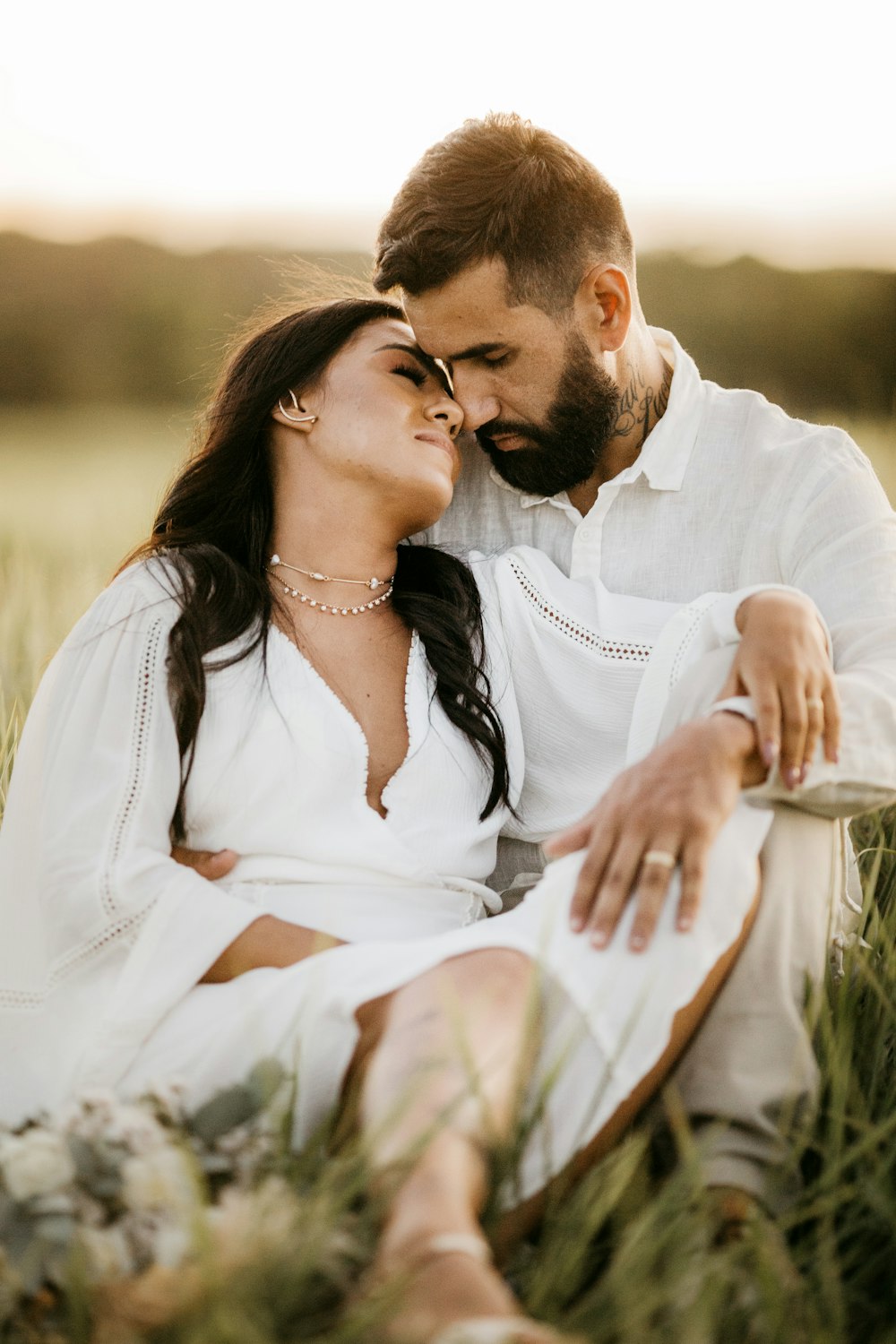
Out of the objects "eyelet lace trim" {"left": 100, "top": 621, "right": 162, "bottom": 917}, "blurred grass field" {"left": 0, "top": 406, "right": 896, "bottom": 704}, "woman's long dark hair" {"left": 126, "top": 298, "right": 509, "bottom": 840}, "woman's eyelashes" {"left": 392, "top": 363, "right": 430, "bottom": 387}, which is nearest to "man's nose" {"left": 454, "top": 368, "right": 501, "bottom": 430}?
"woman's eyelashes" {"left": 392, "top": 363, "right": 430, "bottom": 387}

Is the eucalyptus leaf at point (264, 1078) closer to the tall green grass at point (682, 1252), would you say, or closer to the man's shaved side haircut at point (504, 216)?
the tall green grass at point (682, 1252)

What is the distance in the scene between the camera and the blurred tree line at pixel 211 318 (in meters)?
12.7

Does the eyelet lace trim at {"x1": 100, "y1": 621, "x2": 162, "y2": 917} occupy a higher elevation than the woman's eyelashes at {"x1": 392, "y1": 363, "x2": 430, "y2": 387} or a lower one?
lower

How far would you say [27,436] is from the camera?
1470 centimetres

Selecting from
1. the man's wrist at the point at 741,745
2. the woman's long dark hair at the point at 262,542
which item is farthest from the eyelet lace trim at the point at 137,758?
the man's wrist at the point at 741,745

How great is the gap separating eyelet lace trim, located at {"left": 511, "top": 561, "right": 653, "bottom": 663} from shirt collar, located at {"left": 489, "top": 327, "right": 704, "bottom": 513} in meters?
0.34

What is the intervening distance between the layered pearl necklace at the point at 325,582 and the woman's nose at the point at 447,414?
1.27 ft

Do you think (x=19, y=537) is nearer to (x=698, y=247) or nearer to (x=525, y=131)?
(x=525, y=131)

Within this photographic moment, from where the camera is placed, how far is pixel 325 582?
2.70 metres

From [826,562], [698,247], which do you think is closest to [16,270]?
[698,247]

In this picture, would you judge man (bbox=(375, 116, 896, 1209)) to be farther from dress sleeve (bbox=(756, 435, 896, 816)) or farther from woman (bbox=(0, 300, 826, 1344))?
woman (bbox=(0, 300, 826, 1344))

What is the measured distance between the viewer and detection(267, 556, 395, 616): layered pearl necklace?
2670mm

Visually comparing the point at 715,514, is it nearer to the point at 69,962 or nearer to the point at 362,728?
the point at 362,728

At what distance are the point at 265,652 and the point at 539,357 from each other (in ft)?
3.63
